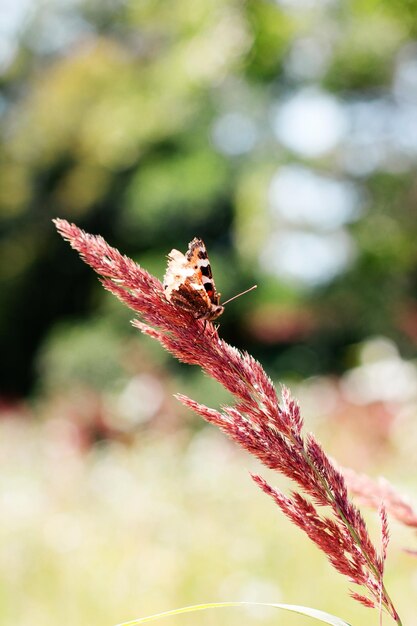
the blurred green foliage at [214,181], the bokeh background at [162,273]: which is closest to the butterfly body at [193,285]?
the bokeh background at [162,273]

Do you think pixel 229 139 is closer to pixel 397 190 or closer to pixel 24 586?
pixel 397 190

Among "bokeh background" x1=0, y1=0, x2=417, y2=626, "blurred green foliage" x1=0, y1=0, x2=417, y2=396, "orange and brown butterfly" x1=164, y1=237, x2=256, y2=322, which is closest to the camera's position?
"orange and brown butterfly" x1=164, y1=237, x2=256, y2=322

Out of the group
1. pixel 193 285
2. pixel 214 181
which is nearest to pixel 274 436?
pixel 193 285

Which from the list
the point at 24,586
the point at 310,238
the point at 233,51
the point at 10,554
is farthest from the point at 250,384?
the point at 310,238

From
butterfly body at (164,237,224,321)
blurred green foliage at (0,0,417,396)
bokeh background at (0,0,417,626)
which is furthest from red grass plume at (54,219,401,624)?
blurred green foliage at (0,0,417,396)

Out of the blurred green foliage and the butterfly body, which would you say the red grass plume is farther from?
the blurred green foliage

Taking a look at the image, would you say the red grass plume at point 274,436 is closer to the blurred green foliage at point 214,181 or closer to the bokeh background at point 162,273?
the bokeh background at point 162,273

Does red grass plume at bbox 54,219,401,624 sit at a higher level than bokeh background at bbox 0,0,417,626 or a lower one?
lower
